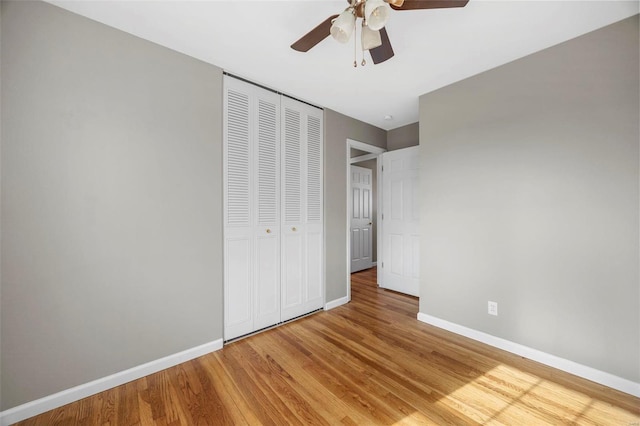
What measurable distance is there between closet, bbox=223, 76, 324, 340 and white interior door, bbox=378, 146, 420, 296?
4.45 ft

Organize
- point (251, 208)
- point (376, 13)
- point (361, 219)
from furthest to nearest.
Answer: point (361, 219) → point (251, 208) → point (376, 13)

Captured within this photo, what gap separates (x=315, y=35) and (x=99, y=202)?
1897 millimetres

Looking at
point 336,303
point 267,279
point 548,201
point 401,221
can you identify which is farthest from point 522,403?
point 401,221

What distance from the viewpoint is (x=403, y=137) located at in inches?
161

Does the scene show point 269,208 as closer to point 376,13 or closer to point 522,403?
point 376,13

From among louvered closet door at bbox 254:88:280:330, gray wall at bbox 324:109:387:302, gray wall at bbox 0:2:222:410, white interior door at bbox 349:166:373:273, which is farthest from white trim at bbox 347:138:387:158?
gray wall at bbox 0:2:222:410

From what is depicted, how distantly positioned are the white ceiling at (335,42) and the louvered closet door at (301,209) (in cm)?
48

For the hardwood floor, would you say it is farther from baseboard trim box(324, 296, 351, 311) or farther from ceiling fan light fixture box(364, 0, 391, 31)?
ceiling fan light fixture box(364, 0, 391, 31)

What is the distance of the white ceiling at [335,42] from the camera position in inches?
67.6

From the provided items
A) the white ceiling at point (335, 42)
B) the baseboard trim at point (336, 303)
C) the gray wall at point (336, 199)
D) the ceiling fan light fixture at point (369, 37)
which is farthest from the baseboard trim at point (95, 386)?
the ceiling fan light fixture at point (369, 37)

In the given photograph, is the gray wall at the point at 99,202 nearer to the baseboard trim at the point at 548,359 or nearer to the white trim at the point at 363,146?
the white trim at the point at 363,146

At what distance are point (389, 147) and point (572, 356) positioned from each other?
10.8ft

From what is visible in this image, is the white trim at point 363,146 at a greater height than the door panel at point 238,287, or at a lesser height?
greater

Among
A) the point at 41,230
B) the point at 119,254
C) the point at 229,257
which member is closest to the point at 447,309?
the point at 229,257
